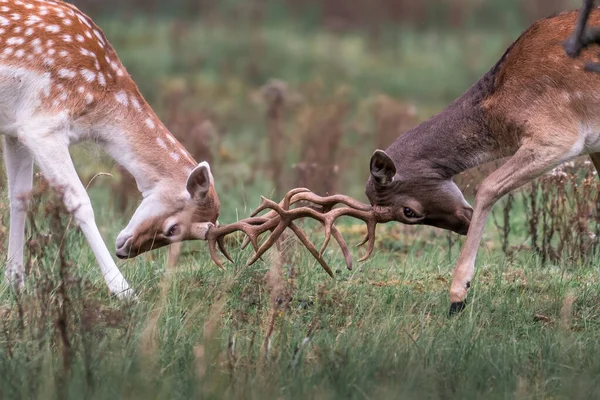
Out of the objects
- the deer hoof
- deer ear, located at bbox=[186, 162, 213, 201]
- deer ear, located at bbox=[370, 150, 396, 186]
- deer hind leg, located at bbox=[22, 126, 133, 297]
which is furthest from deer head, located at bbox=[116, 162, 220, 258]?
the deer hoof

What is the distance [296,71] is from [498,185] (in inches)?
477

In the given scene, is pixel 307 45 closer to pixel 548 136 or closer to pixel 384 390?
pixel 548 136

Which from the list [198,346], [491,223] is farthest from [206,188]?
[491,223]

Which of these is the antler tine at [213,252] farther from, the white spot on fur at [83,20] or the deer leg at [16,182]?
the white spot on fur at [83,20]

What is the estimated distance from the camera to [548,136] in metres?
6.37

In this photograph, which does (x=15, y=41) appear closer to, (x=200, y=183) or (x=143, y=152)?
(x=143, y=152)

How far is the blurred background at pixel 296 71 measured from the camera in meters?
11.4

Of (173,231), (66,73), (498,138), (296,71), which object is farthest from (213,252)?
(296,71)

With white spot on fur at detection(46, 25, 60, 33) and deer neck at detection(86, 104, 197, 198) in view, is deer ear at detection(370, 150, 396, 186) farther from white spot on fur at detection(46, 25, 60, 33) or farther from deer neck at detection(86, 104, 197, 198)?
white spot on fur at detection(46, 25, 60, 33)

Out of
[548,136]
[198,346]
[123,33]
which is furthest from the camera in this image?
[123,33]

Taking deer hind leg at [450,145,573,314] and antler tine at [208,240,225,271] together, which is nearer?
antler tine at [208,240,225,271]

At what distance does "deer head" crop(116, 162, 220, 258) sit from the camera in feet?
21.1

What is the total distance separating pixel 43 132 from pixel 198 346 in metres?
1.93

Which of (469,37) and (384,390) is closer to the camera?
(384,390)
